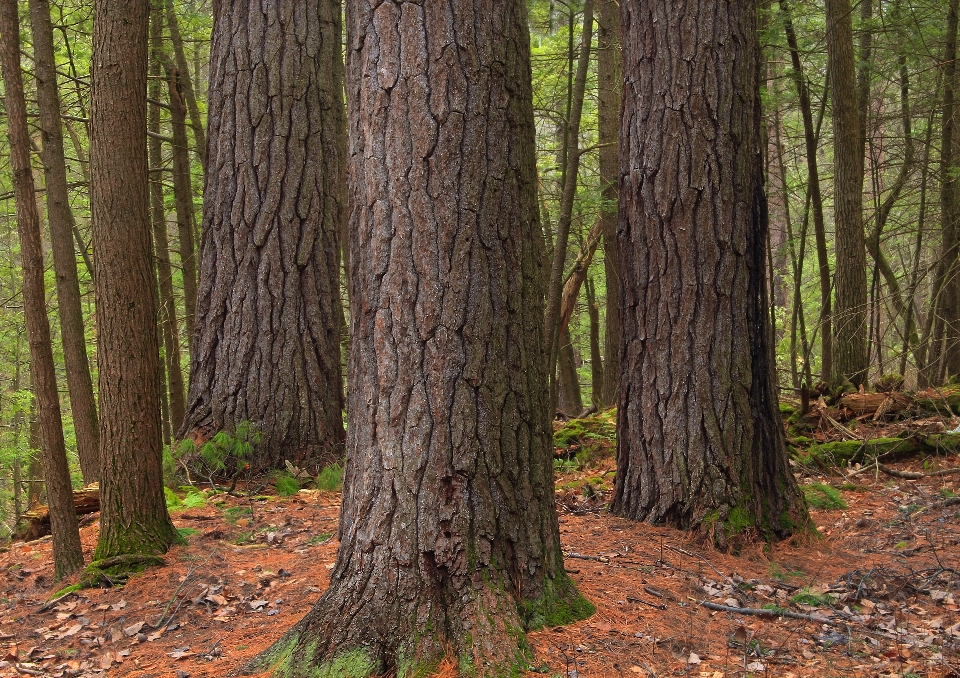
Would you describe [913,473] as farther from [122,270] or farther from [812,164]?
[122,270]

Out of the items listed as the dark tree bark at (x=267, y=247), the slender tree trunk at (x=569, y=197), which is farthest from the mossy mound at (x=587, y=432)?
the dark tree bark at (x=267, y=247)

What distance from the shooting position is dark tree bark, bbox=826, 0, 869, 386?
→ 8953 millimetres

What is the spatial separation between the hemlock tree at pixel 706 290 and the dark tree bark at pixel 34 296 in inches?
149

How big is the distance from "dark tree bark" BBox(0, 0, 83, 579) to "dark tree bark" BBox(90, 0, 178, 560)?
9.5 inches

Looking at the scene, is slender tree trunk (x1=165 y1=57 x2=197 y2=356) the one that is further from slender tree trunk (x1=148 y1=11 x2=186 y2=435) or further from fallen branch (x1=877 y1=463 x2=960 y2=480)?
fallen branch (x1=877 y1=463 x2=960 y2=480)

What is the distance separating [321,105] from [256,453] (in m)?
3.30

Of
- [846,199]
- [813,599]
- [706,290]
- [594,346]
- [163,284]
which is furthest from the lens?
[594,346]

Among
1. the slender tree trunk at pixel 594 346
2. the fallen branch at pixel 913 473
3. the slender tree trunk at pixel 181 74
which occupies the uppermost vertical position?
the slender tree trunk at pixel 181 74

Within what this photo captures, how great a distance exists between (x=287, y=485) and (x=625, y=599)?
365cm

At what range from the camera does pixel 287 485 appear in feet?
21.8

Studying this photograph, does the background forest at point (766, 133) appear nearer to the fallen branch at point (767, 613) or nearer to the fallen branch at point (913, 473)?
the fallen branch at point (913, 473)

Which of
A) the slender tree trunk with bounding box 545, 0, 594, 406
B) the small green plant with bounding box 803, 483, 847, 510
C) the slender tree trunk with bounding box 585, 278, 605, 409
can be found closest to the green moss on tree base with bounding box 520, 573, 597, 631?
the small green plant with bounding box 803, 483, 847, 510

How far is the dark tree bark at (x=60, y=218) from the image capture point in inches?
203

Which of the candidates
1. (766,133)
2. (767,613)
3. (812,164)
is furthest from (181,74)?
(767,613)
